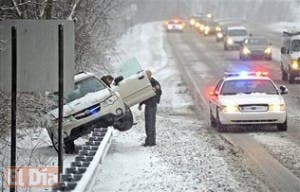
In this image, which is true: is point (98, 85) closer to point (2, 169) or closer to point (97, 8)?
point (2, 169)

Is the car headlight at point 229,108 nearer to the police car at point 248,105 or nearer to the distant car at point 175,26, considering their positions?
the police car at point 248,105

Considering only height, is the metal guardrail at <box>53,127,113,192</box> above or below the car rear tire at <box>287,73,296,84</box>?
above

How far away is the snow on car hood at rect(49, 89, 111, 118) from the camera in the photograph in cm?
1500

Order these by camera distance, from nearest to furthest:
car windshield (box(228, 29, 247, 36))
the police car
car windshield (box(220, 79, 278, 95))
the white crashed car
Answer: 1. the white crashed car
2. the police car
3. car windshield (box(220, 79, 278, 95))
4. car windshield (box(228, 29, 247, 36))

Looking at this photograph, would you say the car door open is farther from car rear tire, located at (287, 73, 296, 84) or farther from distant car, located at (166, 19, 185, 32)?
distant car, located at (166, 19, 185, 32)

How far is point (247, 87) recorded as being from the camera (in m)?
19.8

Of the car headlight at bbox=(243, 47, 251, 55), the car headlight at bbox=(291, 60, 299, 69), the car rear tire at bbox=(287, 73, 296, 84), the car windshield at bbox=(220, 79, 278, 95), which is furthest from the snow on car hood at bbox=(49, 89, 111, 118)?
the car headlight at bbox=(243, 47, 251, 55)

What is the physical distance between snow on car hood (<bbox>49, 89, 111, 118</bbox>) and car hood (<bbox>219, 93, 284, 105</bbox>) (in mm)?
4548

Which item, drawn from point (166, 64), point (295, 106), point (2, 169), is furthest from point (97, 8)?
point (166, 64)

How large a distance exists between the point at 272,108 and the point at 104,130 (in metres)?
4.76

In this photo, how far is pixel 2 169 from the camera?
492 inches

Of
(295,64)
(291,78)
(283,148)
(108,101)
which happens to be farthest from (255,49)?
(108,101)

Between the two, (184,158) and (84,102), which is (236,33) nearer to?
(84,102)

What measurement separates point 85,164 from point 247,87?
28.8 feet
